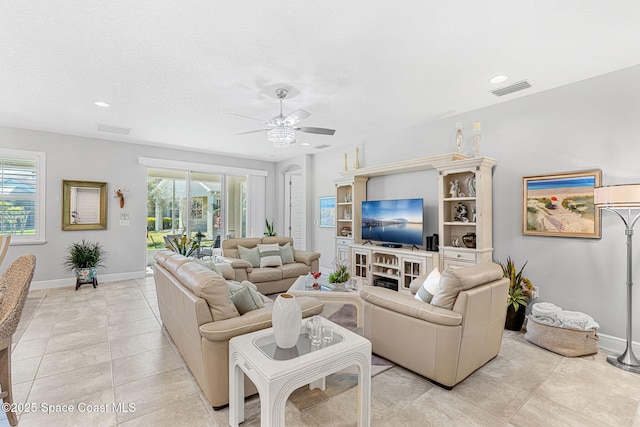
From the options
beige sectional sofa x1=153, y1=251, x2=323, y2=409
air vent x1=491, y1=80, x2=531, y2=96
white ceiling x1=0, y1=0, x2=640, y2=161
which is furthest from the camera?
air vent x1=491, y1=80, x2=531, y2=96

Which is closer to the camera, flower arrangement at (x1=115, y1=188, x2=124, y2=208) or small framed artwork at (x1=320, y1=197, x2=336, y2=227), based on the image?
flower arrangement at (x1=115, y1=188, x2=124, y2=208)

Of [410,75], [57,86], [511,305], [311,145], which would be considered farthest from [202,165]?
[511,305]

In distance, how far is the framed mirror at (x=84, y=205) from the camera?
5.25 metres

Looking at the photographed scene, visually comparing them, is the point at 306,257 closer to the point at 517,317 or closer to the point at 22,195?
the point at 517,317

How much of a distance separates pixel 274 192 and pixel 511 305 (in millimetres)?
5829

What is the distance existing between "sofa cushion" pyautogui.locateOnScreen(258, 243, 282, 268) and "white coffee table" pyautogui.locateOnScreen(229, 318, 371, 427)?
2.97m

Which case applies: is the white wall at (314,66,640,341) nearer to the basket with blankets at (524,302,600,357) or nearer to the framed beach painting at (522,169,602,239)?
the framed beach painting at (522,169,602,239)

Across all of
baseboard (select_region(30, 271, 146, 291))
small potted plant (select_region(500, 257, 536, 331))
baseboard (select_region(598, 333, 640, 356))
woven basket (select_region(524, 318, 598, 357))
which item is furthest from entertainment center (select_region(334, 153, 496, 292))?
baseboard (select_region(30, 271, 146, 291))

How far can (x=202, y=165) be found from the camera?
6.65 m

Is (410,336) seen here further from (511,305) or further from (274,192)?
(274,192)

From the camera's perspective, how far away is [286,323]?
5.64 feet

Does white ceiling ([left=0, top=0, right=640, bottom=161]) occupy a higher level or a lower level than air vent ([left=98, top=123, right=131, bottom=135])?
lower

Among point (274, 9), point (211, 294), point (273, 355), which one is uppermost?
point (274, 9)

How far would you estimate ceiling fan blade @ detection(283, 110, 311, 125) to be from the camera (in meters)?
3.03
